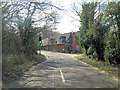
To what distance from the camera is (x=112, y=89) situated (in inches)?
261

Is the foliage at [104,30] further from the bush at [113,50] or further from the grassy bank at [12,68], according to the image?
the grassy bank at [12,68]

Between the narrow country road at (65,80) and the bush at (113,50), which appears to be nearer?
the narrow country road at (65,80)

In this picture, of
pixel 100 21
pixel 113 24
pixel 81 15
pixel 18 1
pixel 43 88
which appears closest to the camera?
pixel 43 88

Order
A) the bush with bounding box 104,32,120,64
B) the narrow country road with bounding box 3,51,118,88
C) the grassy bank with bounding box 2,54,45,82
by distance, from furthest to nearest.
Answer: the bush with bounding box 104,32,120,64
the grassy bank with bounding box 2,54,45,82
the narrow country road with bounding box 3,51,118,88

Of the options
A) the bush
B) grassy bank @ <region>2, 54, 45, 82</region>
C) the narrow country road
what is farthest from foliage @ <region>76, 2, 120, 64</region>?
grassy bank @ <region>2, 54, 45, 82</region>

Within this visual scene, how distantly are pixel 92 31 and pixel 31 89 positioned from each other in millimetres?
13928

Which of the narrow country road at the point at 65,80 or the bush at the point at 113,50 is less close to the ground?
the bush at the point at 113,50

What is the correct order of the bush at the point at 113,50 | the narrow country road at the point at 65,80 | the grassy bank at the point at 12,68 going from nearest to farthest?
the narrow country road at the point at 65,80 < the grassy bank at the point at 12,68 < the bush at the point at 113,50

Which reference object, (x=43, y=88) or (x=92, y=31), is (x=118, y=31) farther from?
(x=43, y=88)

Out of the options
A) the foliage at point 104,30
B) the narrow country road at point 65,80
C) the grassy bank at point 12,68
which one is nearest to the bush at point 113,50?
the foliage at point 104,30

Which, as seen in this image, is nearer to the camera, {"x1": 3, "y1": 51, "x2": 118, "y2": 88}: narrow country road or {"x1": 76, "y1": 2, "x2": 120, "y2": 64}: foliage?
{"x1": 3, "y1": 51, "x2": 118, "y2": 88}: narrow country road

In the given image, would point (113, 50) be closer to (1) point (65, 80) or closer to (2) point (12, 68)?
(1) point (65, 80)

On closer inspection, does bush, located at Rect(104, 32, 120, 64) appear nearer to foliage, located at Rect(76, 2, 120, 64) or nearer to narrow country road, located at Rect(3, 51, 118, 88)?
foliage, located at Rect(76, 2, 120, 64)

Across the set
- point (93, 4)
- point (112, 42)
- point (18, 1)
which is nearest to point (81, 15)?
point (93, 4)
